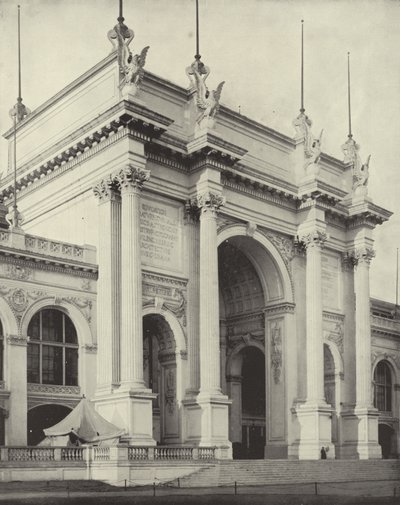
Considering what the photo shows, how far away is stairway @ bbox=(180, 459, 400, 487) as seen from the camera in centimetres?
2981

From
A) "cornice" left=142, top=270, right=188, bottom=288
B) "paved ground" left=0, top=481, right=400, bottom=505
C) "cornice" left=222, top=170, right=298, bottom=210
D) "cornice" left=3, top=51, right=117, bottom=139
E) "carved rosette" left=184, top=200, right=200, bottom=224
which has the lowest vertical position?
"paved ground" left=0, top=481, right=400, bottom=505

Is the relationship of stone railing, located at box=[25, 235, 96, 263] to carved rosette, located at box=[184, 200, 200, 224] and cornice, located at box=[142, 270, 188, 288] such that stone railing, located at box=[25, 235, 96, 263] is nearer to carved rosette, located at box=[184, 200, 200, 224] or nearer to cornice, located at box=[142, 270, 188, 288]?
cornice, located at box=[142, 270, 188, 288]

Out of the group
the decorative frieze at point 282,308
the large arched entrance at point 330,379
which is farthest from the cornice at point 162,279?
the large arched entrance at point 330,379

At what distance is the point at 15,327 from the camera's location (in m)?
31.1

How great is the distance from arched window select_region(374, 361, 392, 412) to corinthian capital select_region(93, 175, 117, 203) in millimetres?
25825

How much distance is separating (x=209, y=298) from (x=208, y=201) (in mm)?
4302

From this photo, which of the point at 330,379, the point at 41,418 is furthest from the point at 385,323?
the point at 41,418

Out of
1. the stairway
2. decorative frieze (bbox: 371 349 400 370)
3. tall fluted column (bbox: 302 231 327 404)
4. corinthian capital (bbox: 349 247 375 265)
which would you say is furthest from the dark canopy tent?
decorative frieze (bbox: 371 349 400 370)

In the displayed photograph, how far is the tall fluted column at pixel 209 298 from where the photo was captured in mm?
33969

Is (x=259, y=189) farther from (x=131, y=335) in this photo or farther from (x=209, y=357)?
(x=131, y=335)

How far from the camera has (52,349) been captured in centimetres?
3275

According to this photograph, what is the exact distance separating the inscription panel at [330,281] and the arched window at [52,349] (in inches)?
618

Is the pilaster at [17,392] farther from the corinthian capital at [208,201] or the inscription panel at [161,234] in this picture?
the corinthian capital at [208,201]

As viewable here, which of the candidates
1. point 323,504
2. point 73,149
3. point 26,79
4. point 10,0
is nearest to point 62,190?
point 73,149
